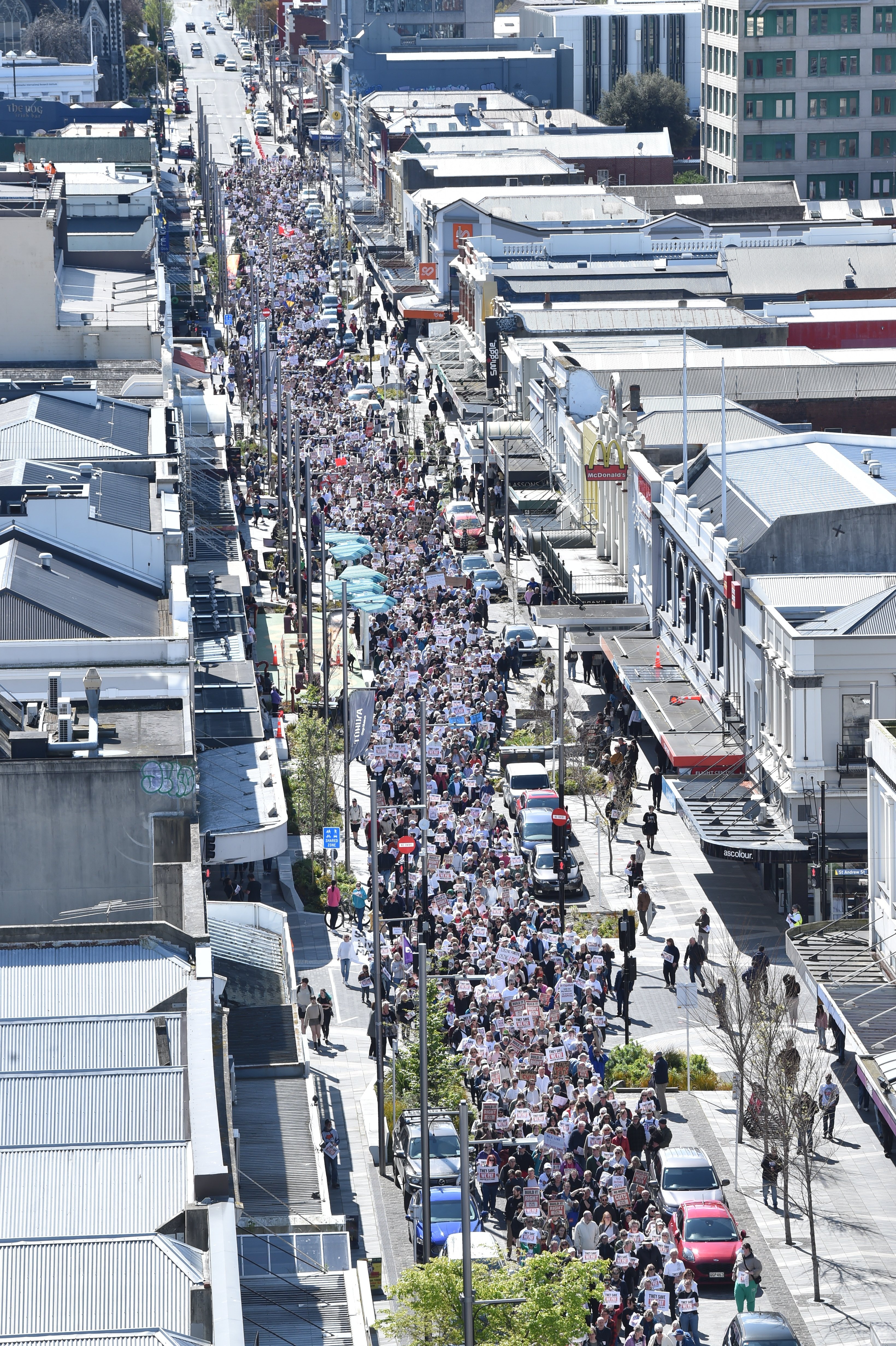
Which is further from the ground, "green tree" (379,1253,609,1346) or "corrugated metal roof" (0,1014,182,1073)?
"corrugated metal roof" (0,1014,182,1073)

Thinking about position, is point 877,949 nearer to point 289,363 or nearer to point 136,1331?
point 136,1331

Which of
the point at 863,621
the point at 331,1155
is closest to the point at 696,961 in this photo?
the point at 863,621

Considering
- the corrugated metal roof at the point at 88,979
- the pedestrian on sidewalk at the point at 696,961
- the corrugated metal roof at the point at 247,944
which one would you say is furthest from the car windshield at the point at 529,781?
the corrugated metal roof at the point at 88,979

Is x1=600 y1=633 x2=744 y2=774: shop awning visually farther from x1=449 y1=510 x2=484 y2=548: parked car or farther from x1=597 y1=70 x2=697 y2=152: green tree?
x1=597 y1=70 x2=697 y2=152: green tree

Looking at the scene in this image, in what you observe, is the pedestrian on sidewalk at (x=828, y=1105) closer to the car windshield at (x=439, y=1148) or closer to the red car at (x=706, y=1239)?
the red car at (x=706, y=1239)

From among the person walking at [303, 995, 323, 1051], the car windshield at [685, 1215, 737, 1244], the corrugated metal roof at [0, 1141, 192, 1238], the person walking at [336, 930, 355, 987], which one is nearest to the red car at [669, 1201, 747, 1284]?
the car windshield at [685, 1215, 737, 1244]

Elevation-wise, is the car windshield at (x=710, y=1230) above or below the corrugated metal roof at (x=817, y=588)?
below

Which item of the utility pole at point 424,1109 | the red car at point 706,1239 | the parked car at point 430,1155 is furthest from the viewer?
the parked car at point 430,1155

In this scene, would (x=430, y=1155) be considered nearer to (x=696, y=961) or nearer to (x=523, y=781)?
(x=696, y=961)
